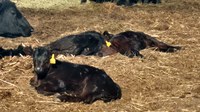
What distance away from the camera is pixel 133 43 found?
12977 millimetres

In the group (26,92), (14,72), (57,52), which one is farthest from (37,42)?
(26,92)

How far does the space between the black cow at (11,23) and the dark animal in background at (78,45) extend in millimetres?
2324

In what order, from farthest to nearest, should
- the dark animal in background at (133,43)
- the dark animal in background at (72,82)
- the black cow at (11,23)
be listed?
the black cow at (11,23), the dark animal in background at (133,43), the dark animal in background at (72,82)

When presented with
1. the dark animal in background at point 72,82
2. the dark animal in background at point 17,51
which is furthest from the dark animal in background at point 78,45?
the dark animal in background at point 72,82

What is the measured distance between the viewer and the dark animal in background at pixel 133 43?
12.6 meters

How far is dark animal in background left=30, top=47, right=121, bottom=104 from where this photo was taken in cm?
908

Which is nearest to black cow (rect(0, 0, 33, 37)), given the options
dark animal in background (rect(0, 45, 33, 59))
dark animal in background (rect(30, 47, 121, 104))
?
dark animal in background (rect(0, 45, 33, 59))

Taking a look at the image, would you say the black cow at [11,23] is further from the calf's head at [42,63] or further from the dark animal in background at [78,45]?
the calf's head at [42,63]

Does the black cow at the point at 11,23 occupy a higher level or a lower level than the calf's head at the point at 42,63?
lower

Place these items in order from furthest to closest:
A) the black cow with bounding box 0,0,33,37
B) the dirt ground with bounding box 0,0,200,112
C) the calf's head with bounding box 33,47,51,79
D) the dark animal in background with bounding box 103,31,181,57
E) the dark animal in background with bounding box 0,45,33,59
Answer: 1. the black cow with bounding box 0,0,33,37
2. the dark animal in background with bounding box 103,31,181,57
3. the dark animal in background with bounding box 0,45,33,59
4. the calf's head with bounding box 33,47,51,79
5. the dirt ground with bounding box 0,0,200,112

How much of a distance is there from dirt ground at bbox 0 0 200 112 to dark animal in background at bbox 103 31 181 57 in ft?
0.86

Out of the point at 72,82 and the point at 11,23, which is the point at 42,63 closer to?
the point at 72,82

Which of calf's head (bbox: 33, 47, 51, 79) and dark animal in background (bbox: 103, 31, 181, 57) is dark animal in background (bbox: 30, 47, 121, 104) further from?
dark animal in background (bbox: 103, 31, 181, 57)

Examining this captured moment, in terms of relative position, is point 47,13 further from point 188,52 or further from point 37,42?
point 188,52
